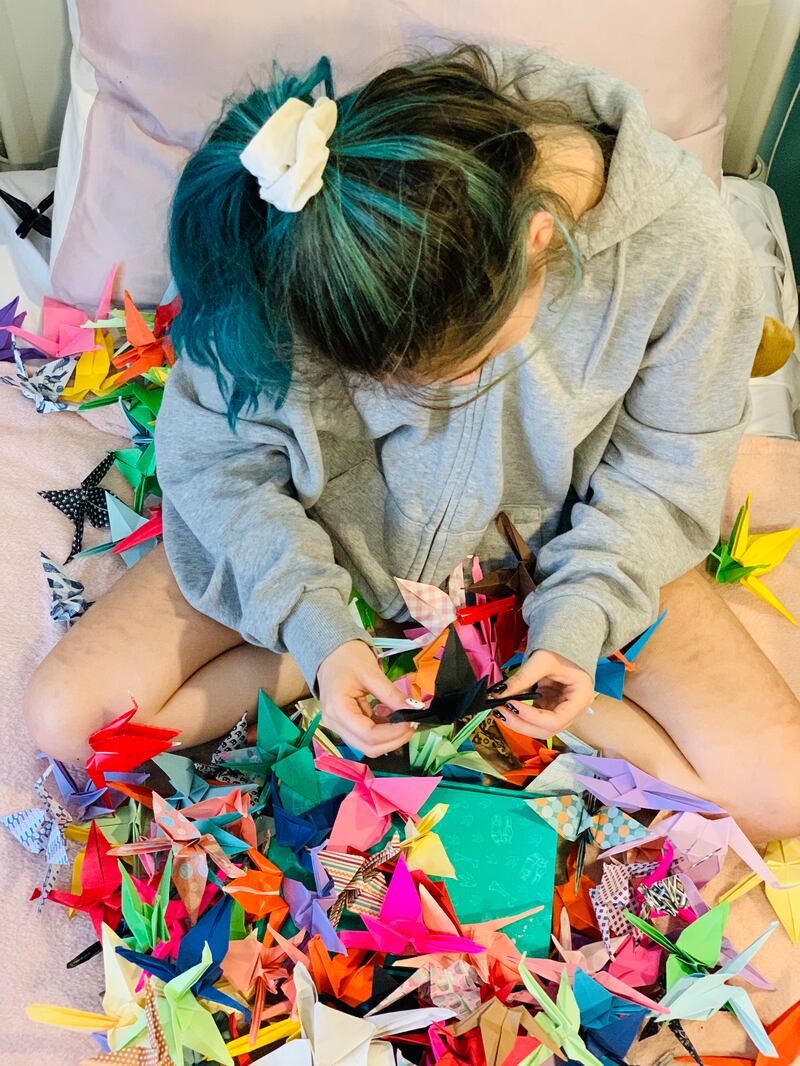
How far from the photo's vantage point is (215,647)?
976 millimetres

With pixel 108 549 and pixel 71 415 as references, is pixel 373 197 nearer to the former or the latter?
pixel 108 549

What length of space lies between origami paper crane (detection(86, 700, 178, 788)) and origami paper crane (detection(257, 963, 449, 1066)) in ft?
0.78

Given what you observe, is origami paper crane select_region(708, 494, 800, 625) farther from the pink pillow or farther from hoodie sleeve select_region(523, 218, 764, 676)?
the pink pillow

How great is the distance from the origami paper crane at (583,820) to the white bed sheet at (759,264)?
1.69 ft

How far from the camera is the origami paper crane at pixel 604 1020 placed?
2.69 feet

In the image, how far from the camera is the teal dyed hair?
1.91 feet

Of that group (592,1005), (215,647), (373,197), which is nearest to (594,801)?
(592,1005)

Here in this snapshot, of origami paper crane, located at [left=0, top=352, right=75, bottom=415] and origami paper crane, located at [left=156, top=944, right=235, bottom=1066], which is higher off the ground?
origami paper crane, located at [left=0, top=352, right=75, bottom=415]

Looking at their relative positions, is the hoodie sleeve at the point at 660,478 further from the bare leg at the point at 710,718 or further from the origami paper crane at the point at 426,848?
the origami paper crane at the point at 426,848

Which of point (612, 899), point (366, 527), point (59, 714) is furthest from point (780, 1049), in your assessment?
point (59, 714)

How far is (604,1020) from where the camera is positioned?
0.83m

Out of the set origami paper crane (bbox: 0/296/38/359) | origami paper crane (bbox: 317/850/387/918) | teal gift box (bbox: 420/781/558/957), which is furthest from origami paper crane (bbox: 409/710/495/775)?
origami paper crane (bbox: 0/296/38/359)

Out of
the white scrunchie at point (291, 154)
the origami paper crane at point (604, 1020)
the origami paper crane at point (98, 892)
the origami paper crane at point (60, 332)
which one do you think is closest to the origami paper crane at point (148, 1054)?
the origami paper crane at point (98, 892)

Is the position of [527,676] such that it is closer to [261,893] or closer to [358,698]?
[358,698]
